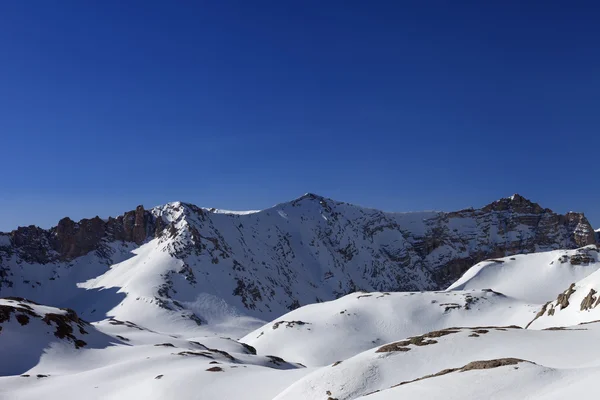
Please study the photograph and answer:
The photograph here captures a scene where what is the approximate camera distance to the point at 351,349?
297ft

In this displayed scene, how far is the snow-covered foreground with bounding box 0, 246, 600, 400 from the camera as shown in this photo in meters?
22.4

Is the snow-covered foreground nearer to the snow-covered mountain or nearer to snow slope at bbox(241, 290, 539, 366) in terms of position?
the snow-covered mountain

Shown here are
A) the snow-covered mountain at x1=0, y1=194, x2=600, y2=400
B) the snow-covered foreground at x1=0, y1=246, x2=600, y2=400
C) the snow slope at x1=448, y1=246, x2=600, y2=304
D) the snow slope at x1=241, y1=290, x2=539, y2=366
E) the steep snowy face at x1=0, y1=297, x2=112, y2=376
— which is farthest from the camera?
the snow slope at x1=448, y1=246, x2=600, y2=304

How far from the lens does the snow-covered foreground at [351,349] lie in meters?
22.4

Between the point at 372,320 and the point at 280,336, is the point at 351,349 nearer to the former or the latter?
the point at 372,320

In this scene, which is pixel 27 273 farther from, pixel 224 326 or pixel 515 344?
pixel 515 344

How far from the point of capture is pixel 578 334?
1286 inches

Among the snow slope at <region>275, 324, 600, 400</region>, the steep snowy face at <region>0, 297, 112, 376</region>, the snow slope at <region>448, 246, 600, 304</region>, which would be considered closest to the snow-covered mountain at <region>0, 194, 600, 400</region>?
the snow slope at <region>275, 324, 600, 400</region>

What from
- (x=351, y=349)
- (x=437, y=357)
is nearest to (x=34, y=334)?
(x=351, y=349)

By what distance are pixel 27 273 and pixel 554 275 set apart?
194270 millimetres

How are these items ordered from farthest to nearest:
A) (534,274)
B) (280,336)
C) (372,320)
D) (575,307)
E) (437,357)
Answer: (534,274)
(372,320)
(280,336)
(575,307)
(437,357)

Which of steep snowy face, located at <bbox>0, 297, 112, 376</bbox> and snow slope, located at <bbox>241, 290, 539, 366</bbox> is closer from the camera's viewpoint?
steep snowy face, located at <bbox>0, 297, 112, 376</bbox>

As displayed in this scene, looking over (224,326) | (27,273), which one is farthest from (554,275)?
(27,273)

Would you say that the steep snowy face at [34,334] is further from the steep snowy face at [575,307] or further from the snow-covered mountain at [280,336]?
the steep snowy face at [575,307]
